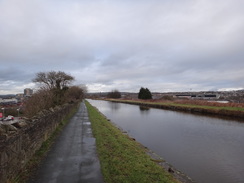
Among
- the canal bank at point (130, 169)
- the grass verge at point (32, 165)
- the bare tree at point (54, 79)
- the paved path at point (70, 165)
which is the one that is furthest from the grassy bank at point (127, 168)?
the bare tree at point (54, 79)

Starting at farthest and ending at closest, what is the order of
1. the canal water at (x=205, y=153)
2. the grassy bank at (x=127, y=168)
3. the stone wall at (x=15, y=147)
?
1. the canal water at (x=205, y=153)
2. the grassy bank at (x=127, y=168)
3. the stone wall at (x=15, y=147)

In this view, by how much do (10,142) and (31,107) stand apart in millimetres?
8765

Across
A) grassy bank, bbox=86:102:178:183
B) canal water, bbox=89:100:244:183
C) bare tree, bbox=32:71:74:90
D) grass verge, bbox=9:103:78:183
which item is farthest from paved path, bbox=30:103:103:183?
bare tree, bbox=32:71:74:90

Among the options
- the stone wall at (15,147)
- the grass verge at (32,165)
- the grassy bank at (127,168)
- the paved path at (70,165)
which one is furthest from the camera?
the grassy bank at (127,168)

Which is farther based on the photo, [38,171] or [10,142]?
[38,171]

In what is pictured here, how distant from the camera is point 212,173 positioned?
7500 mm

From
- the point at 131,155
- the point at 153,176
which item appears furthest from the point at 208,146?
the point at 153,176

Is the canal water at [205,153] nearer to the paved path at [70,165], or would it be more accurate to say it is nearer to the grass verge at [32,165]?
the paved path at [70,165]

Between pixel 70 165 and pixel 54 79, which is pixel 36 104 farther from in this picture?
pixel 54 79

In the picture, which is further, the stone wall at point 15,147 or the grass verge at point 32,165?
the grass verge at point 32,165

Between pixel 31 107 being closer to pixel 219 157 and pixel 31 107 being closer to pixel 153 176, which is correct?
pixel 153 176

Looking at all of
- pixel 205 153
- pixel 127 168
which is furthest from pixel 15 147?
pixel 205 153

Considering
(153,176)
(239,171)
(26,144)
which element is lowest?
(239,171)

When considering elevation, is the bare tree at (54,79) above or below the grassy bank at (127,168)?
above
